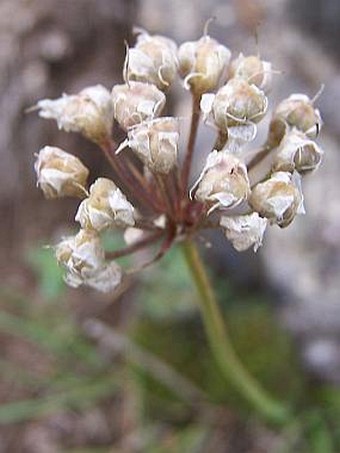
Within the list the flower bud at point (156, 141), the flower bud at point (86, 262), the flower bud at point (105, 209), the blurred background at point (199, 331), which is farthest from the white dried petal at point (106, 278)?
the blurred background at point (199, 331)

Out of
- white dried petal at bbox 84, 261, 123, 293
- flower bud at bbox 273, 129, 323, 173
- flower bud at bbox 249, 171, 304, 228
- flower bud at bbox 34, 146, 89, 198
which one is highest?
flower bud at bbox 273, 129, 323, 173

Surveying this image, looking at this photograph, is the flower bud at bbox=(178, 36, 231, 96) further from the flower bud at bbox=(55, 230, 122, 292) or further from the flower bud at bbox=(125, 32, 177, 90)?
the flower bud at bbox=(55, 230, 122, 292)

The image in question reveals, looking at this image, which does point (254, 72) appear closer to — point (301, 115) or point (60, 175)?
point (301, 115)

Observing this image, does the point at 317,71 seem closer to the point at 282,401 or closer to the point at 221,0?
the point at 221,0

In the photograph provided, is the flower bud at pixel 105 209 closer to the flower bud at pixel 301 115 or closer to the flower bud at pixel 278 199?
the flower bud at pixel 278 199

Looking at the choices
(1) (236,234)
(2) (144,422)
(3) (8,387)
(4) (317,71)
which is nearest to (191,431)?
(2) (144,422)

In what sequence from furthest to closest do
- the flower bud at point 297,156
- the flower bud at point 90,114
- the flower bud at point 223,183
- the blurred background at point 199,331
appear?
the blurred background at point 199,331 < the flower bud at point 90,114 < the flower bud at point 297,156 < the flower bud at point 223,183

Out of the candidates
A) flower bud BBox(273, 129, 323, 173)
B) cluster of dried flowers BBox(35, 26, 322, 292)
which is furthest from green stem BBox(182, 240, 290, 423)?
flower bud BBox(273, 129, 323, 173)
